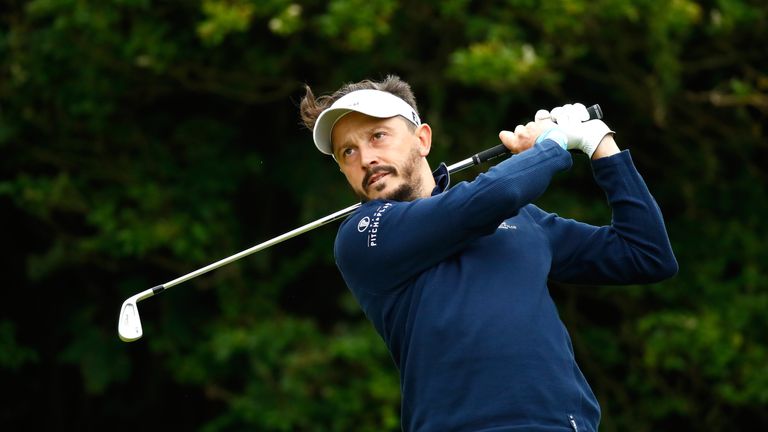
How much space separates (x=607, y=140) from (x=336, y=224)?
18.1 feet

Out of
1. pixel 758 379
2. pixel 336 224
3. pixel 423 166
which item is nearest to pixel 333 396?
pixel 336 224

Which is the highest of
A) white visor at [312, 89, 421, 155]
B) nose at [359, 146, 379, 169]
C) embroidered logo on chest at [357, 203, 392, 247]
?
white visor at [312, 89, 421, 155]

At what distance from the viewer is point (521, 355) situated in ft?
9.51

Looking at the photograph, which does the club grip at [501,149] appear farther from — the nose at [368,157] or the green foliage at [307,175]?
the green foliage at [307,175]

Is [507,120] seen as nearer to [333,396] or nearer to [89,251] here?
[333,396]

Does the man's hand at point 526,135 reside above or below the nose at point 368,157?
below

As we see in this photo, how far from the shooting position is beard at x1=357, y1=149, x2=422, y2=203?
329 cm

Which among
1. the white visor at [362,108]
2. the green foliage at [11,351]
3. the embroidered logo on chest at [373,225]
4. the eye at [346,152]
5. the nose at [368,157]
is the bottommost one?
the embroidered logo on chest at [373,225]

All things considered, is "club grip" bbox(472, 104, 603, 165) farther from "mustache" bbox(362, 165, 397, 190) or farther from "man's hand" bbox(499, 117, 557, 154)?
"mustache" bbox(362, 165, 397, 190)

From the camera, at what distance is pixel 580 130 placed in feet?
10.7

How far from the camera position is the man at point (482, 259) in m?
2.90

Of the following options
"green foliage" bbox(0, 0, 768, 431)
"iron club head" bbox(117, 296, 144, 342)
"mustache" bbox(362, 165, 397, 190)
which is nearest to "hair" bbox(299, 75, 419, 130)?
"mustache" bbox(362, 165, 397, 190)

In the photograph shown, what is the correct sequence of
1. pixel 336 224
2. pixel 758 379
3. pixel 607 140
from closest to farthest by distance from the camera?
pixel 607 140, pixel 758 379, pixel 336 224

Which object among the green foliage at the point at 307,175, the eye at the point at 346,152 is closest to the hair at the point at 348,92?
the eye at the point at 346,152
